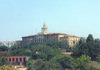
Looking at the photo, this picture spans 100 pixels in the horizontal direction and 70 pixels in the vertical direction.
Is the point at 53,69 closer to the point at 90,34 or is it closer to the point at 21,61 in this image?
the point at 21,61

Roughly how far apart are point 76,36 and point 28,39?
47.6 ft

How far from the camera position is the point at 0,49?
58062mm

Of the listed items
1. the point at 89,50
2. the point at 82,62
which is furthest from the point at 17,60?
the point at 82,62

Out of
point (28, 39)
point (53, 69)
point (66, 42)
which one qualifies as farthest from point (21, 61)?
point (28, 39)

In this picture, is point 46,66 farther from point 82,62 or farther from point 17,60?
point 17,60

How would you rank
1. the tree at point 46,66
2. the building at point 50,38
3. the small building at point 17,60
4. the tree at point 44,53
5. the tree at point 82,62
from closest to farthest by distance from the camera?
the tree at point 46,66
the tree at point 82,62
the tree at point 44,53
the small building at point 17,60
the building at point 50,38

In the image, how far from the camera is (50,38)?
63469mm

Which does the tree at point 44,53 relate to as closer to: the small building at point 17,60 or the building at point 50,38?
the small building at point 17,60

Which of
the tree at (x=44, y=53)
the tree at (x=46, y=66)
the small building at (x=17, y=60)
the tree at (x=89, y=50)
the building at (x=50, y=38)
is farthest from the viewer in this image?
the building at (x=50, y=38)

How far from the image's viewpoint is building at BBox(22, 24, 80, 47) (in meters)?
61.4

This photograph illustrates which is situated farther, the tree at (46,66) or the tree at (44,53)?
the tree at (44,53)

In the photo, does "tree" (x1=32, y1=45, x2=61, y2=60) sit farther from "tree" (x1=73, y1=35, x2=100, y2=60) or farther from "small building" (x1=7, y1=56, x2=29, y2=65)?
"tree" (x1=73, y1=35, x2=100, y2=60)

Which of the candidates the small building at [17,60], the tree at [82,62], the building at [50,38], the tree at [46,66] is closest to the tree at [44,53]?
the small building at [17,60]

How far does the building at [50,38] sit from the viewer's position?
61375 mm
